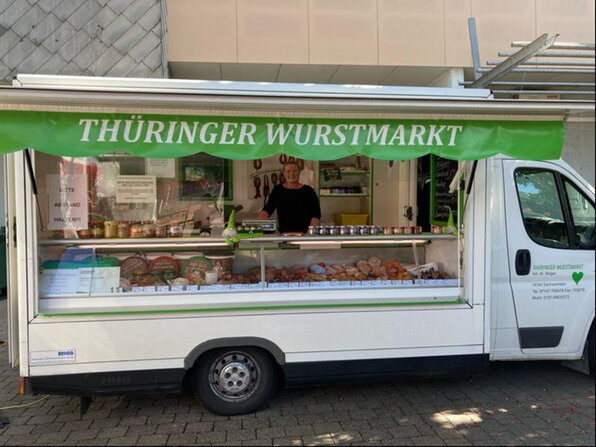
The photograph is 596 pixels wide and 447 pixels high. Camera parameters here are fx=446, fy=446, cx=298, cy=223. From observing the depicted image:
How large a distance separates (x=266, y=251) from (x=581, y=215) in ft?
9.21

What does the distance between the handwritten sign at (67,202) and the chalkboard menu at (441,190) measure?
3.24 meters

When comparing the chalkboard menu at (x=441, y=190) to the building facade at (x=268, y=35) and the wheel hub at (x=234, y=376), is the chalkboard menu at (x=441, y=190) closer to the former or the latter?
the wheel hub at (x=234, y=376)

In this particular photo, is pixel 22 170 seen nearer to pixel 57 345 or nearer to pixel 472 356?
pixel 57 345

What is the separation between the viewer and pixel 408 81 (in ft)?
24.1

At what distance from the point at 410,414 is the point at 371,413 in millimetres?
309

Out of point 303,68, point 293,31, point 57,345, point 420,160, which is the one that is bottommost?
point 57,345

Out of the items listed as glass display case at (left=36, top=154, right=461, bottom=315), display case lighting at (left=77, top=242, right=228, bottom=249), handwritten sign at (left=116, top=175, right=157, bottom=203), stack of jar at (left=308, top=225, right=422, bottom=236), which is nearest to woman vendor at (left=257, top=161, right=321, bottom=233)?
glass display case at (left=36, top=154, right=461, bottom=315)

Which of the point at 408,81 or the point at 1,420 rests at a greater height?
the point at 408,81

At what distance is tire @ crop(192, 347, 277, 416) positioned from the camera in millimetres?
3477

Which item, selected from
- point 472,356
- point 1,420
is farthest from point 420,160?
point 1,420

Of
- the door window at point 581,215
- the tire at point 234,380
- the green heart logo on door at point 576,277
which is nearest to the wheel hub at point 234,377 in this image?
the tire at point 234,380

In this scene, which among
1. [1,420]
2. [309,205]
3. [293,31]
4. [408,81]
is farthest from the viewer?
[408,81]

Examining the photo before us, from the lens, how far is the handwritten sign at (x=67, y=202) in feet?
11.8

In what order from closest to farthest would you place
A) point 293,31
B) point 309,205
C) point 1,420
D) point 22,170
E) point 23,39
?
1. point 22,170
2. point 1,420
3. point 309,205
4. point 23,39
5. point 293,31
